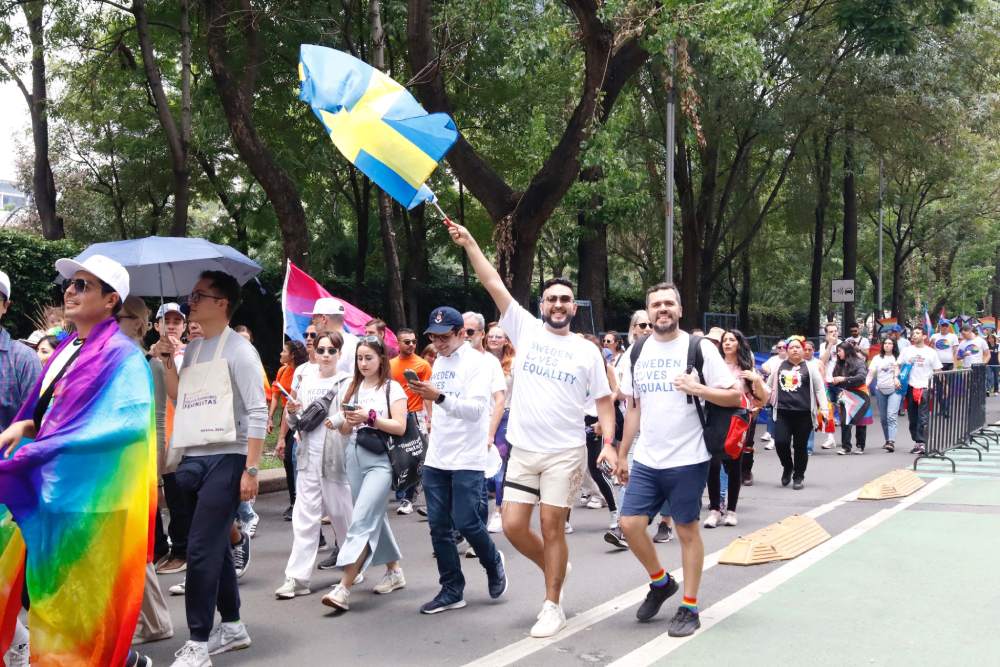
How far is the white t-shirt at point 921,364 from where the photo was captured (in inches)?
617

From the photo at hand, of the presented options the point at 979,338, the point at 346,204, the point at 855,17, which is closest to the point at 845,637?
the point at 855,17

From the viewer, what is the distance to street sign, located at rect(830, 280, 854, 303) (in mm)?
29125

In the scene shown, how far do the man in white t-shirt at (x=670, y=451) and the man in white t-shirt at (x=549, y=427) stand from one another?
27 cm

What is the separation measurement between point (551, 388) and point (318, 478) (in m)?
2.12

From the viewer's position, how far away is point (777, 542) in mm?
8156

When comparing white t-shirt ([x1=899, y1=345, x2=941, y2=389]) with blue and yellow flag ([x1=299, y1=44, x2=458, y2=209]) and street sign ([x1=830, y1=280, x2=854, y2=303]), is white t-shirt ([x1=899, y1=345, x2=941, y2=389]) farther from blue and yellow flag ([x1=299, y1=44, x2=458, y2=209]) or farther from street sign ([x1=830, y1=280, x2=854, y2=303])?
street sign ([x1=830, y1=280, x2=854, y2=303])

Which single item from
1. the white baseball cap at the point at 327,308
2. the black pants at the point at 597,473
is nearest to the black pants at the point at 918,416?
the black pants at the point at 597,473

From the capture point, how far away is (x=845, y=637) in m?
5.65

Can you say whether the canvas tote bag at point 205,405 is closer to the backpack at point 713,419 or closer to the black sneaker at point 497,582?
the black sneaker at point 497,582

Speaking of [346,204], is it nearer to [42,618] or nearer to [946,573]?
[946,573]

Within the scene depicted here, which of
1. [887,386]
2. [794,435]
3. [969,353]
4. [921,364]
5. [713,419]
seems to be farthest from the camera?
[969,353]

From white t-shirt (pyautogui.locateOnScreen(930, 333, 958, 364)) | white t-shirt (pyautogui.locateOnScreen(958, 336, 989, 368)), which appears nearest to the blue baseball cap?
white t-shirt (pyautogui.locateOnScreen(930, 333, 958, 364))

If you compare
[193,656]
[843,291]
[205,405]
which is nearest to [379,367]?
[205,405]

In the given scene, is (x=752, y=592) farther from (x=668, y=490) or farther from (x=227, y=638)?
(x=227, y=638)
